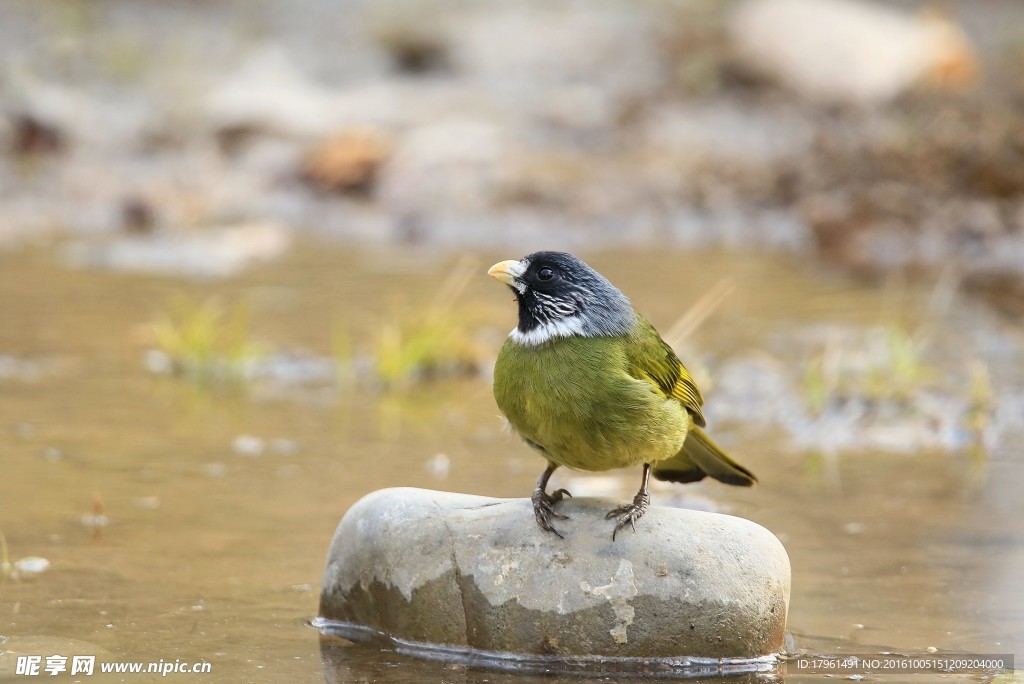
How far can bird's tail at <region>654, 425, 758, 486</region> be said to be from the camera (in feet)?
17.1

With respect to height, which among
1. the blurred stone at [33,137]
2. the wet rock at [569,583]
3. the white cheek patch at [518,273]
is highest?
the blurred stone at [33,137]

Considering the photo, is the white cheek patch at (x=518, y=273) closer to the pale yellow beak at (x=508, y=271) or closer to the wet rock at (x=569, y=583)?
the pale yellow beak at (x=508, y=271)

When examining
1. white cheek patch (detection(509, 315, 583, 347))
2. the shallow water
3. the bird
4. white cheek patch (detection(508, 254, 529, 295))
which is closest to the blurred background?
the shallow water

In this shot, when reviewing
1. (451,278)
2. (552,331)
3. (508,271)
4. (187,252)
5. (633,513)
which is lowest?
(633,513)

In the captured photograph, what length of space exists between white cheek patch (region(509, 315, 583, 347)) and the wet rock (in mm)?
580

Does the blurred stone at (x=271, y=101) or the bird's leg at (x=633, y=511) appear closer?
the bird's leg at (x=633, y=511)

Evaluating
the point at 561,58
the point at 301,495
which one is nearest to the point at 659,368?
the point at 301,495

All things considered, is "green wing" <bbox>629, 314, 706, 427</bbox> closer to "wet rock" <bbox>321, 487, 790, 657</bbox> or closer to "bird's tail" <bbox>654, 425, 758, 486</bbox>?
"bird's tail" <bbox>654, 425, 758, 486</bbox>

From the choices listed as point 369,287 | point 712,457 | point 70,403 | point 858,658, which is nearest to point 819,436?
point 712,457

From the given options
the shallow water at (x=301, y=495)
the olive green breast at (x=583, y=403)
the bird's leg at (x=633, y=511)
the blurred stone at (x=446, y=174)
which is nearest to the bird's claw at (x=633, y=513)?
the bird's leg at (x=633, y=511)

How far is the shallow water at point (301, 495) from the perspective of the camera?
15.6 ft

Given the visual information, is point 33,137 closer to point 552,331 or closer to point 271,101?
point 271,101

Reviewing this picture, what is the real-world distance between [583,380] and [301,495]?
2.08 m

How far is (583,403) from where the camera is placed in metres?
4.58
